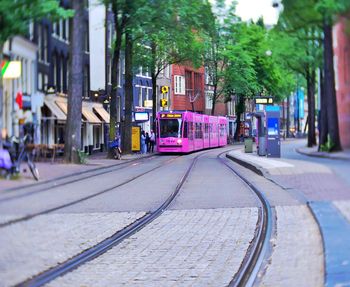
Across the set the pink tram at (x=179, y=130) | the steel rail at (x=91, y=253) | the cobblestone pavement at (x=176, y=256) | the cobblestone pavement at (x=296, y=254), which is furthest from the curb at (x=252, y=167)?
the pink tram at (x=179, y=130)

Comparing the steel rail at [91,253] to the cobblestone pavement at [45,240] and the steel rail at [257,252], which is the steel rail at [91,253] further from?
the steel rail at [257,252]

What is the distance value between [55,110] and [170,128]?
117 feet

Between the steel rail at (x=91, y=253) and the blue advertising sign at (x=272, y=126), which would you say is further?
the blue advertising sign at (x=272, y=126)

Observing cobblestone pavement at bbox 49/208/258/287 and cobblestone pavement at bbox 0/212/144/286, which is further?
cobblestone pavement at bbox 49/208/258/287

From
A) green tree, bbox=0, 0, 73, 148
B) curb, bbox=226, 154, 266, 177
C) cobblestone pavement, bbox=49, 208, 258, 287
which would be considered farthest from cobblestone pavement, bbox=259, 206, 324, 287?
curb, bbox=226, 154, 266, 177

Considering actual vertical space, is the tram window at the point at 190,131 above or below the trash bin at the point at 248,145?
above

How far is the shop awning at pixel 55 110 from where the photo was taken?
292cm

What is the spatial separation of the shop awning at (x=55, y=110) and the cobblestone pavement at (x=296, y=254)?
109 inches

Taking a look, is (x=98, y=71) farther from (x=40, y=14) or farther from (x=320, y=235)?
(x=320, y=235)

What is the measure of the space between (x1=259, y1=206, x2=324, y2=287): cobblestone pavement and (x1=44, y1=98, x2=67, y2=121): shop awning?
2.77 metres

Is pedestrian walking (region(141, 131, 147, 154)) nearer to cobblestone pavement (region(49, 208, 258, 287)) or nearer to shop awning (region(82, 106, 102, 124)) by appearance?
cobblestone pavement (region(49, 208, 258, 287))

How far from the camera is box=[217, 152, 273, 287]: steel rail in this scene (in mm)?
5227

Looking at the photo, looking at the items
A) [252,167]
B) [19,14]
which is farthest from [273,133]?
[19,14]

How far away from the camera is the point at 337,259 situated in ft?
19.0
